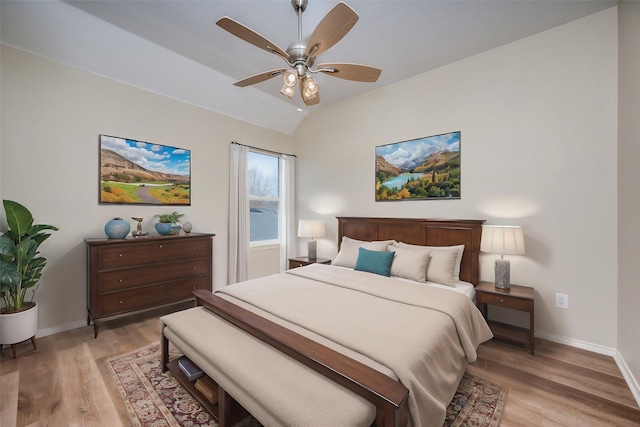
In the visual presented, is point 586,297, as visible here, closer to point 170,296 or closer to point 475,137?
point 475,137

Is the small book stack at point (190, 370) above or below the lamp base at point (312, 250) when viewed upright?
below

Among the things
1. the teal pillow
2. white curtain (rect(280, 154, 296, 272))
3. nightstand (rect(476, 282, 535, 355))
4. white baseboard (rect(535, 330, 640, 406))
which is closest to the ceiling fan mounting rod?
the teal pillow

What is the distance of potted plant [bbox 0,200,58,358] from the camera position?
2160mm

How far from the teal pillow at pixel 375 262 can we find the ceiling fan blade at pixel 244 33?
6.84 ft

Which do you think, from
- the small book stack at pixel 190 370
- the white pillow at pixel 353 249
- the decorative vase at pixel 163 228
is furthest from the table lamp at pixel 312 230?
the small book stack at pixel 190 370

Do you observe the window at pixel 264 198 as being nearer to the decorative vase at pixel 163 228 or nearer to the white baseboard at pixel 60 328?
the decorative vase at pixel 163 228

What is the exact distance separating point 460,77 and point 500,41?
1.49 feet

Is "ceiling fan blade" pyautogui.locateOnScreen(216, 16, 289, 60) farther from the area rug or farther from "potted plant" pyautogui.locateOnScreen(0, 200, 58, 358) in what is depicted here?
the area rug

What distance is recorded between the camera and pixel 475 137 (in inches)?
117

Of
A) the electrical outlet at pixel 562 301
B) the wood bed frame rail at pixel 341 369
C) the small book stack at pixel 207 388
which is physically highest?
the wood bed frame rail at pixel 341 369

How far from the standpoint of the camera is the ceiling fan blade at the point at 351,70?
2055 millimetres

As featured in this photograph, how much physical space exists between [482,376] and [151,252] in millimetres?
3344

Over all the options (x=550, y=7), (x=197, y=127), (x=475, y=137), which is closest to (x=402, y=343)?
(x=475, y=137)

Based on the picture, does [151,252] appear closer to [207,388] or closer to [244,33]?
[207,388]
